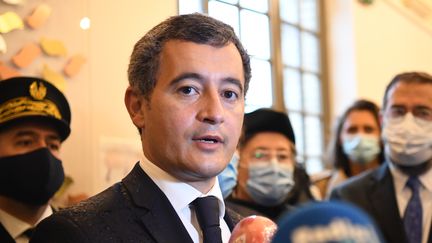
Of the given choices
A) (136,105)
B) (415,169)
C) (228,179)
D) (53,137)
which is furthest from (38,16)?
(415,169)

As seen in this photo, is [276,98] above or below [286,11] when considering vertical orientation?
below

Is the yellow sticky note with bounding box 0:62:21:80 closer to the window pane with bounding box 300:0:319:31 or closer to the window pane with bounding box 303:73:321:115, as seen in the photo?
the window pane with bounding box 303:73:321:115

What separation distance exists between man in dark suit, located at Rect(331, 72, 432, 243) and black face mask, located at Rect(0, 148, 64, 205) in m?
1.41

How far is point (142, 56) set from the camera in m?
1.64

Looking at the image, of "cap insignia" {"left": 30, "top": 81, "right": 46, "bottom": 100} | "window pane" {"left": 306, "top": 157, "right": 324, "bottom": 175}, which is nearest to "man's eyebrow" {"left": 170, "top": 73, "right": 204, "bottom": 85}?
"cap insignia" {"left": 30, "top": 81, "right": 46, "bottom": 100}

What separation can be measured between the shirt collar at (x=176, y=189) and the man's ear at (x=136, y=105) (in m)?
0.12

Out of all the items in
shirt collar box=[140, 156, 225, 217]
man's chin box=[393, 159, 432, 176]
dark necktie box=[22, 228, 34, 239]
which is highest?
shirt collar box=[140, 156, 225, 217]

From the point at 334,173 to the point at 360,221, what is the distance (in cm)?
345

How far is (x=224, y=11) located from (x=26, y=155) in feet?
8.68

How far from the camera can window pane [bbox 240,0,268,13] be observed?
5.20 metres

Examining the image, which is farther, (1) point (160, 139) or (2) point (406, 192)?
(2) point (406, 192)

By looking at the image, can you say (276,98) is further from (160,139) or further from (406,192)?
(160,139)

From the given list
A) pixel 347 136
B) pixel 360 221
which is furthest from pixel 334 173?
pixel 360 221

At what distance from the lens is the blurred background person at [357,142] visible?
4.09 m
